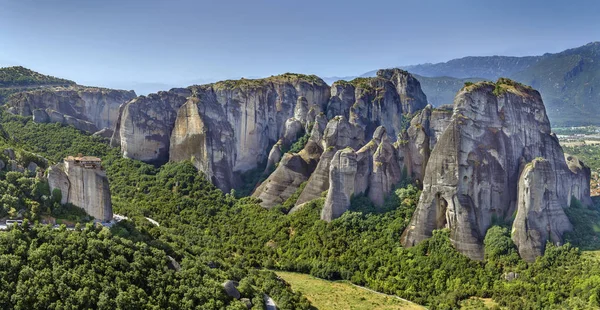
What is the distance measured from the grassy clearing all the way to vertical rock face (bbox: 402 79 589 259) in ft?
19.4

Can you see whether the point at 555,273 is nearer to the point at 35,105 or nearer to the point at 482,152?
the point at 482,152

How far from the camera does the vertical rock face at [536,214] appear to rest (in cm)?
3625

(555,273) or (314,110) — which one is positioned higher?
(314,110)

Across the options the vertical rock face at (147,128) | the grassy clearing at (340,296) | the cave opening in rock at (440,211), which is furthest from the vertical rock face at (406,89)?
the grassy clearing at (340,296)

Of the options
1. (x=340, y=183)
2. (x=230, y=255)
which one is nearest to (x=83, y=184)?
(x=230, y=255)

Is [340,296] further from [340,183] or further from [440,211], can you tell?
[340,183]

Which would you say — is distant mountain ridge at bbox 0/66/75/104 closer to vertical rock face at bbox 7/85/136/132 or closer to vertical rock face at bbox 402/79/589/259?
vertical rock face at bbox 7/85/136/132

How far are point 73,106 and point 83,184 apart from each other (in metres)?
45.8

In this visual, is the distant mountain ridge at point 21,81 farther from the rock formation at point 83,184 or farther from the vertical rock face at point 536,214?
the vertical rock face at point 536,214

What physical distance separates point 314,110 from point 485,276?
32.4 m

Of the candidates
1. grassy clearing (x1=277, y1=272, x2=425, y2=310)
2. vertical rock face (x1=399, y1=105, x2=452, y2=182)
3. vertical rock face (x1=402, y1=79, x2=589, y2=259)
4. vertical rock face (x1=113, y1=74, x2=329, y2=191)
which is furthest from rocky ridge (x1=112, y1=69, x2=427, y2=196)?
grassy clearing (x1=277, y1=272, x2=425, y2=310)

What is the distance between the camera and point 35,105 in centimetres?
6750

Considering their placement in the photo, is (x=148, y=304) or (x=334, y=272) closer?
(x=148, y=304)

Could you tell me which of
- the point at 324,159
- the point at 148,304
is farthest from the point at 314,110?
the point at 148,304
